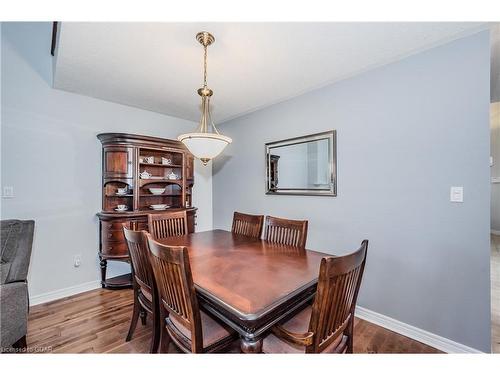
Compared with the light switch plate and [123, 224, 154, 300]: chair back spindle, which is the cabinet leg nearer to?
[123, 224, 154, 300]: chair back spindle

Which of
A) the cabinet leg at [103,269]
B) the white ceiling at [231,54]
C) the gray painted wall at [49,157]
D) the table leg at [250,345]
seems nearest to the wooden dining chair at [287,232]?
the table leg at [250,345]

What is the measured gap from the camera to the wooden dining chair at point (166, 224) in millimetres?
2186

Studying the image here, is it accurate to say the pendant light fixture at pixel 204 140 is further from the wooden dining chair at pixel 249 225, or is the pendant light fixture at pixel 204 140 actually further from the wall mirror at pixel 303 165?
the wall mirror at pixel 303 165

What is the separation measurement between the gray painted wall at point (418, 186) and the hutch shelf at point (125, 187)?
187 centimetres

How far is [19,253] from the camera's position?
1543 mm

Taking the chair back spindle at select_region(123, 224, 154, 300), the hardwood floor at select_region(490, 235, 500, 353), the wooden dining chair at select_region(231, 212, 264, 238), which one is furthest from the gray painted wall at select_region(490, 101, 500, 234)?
the chair back spindle at select_region(123, 224, 154, 300)

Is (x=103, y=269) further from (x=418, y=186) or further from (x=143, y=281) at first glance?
(x=418, y=186)

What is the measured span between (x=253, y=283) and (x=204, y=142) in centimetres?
97

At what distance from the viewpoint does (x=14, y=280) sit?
4.95 ft

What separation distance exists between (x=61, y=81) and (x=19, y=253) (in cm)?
174

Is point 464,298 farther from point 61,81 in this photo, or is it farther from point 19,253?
point 61,81

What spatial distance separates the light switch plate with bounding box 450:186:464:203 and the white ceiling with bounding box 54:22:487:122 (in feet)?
3.55

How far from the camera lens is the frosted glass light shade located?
157 cm
